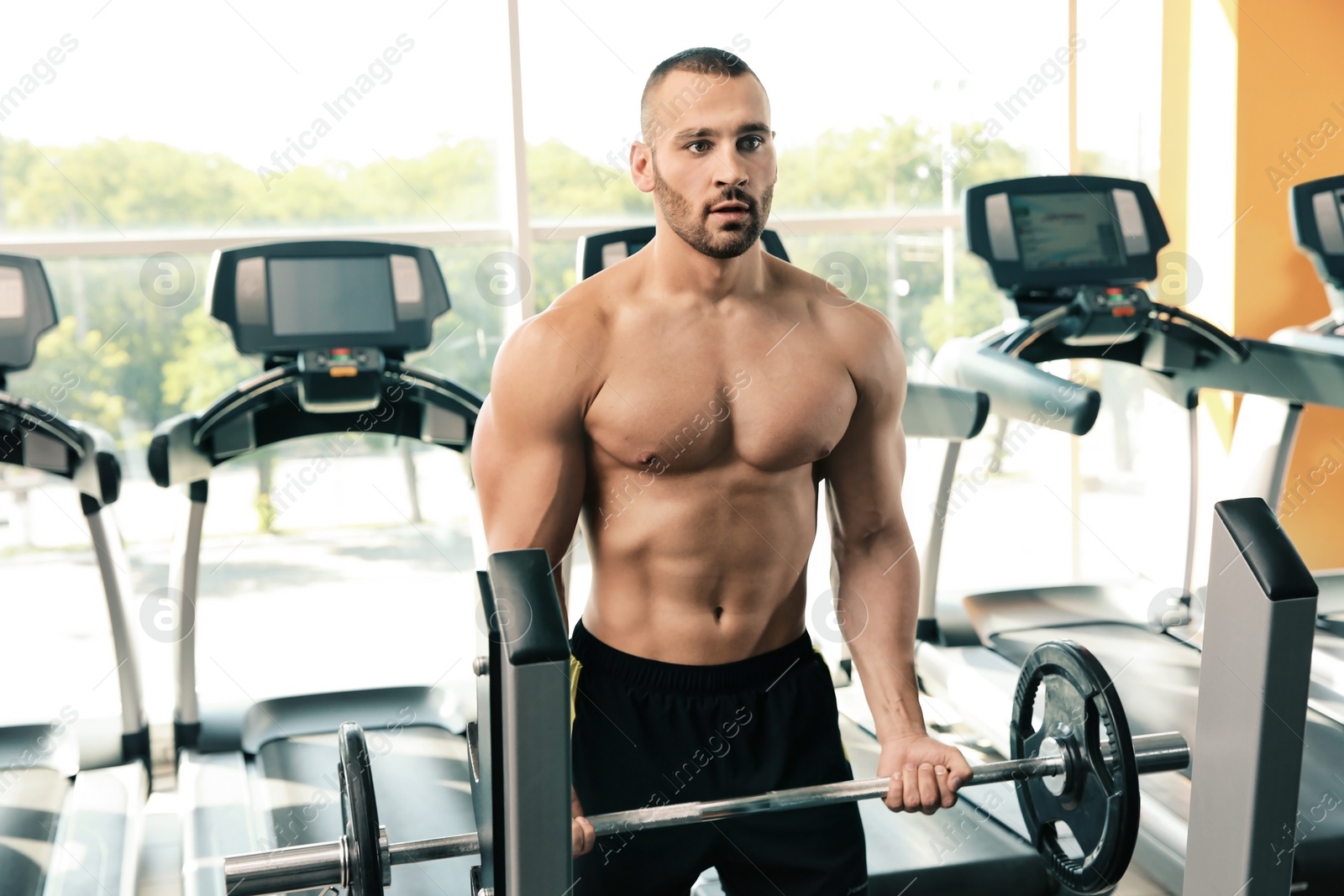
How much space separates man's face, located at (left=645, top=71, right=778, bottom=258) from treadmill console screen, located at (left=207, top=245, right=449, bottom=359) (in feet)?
5.56

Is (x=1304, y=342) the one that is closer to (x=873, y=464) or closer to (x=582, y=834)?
(x=873, y=464)

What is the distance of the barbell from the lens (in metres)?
1.27

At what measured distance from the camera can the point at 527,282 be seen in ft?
13.6

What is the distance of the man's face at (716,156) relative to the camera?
1474 mm

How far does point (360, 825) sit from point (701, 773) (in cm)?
49

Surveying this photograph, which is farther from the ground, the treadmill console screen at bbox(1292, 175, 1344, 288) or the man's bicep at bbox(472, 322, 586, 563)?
the treadmill console screen at bbox(1292, 175, 1344, 288)

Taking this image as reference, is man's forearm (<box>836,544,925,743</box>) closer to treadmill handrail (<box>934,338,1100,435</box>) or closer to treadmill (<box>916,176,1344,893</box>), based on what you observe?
treadmill handrail (<box>934,338,1100,435</box>)

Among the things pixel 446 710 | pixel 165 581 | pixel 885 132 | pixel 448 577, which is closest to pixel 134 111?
pixel 165 581

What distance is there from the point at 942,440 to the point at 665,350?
211 centimetres

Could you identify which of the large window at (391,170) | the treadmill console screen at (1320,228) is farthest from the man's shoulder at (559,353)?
the treadmill console screen at (1320,228)

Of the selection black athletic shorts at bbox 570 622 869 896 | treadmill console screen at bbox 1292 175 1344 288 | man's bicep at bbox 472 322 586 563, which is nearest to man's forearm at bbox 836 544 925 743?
black athletic shorts at bbox 570 622 869 896

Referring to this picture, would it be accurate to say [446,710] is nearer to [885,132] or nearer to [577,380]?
[577,380]


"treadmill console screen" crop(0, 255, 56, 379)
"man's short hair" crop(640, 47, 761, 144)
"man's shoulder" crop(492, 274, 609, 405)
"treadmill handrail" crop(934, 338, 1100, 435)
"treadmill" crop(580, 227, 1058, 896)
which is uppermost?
"man's short hair" crop(640, 47, 761, 144)

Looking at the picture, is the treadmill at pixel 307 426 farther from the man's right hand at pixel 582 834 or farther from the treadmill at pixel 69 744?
the man's right hand at pixel 582 834
